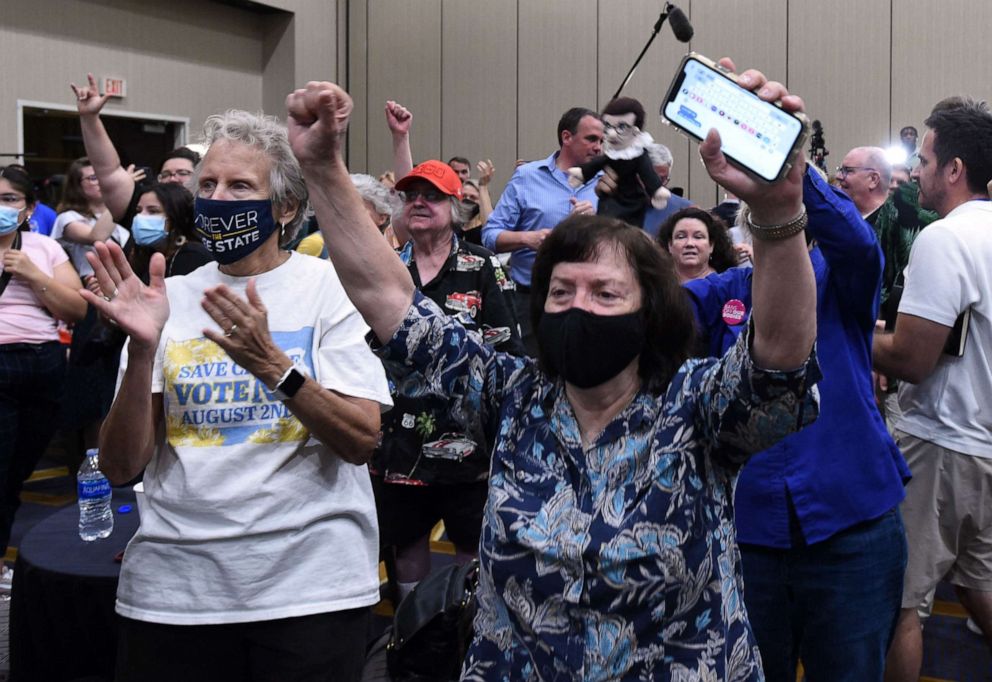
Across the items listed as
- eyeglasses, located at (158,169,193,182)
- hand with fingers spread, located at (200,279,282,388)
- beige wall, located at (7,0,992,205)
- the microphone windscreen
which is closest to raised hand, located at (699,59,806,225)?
hand with fingers spread, located at (200,279,282,388)

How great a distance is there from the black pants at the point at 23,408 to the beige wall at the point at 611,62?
6.96 m

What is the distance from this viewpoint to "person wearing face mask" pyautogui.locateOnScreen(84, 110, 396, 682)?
1777 millimetres

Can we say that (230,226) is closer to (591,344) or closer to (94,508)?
(591,344)

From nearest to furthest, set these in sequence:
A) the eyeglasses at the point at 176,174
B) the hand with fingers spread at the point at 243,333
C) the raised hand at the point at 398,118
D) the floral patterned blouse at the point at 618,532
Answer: the floral patterned blouse at the point at 618,532
the hand with fingers spread at the point at 243,333
the raised hand at the point at 398,118
the eyeglasses at the point at 176,174

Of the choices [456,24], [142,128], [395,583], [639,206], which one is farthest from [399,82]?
[395,583]

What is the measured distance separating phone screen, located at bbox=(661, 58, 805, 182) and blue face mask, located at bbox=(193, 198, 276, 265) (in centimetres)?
94

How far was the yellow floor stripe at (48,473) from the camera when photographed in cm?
601

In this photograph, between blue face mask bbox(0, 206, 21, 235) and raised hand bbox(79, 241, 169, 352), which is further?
blue face mask bbox(0, 206, 21, 235)

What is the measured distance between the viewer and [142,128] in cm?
1046

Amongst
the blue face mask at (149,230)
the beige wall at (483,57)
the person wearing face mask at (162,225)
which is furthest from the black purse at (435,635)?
the beige wall at (483,57)

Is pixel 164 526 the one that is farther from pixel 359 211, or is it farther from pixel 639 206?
pixel 639 206

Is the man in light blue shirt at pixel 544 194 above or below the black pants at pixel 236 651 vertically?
above

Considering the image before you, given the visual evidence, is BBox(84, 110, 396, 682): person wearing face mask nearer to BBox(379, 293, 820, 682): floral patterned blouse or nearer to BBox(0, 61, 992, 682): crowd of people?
BBox(0, 61, 992, 682): crowd of people

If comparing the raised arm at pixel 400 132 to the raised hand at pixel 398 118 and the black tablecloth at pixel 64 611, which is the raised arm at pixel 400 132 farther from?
the black tablecloth at pixel 64 611
